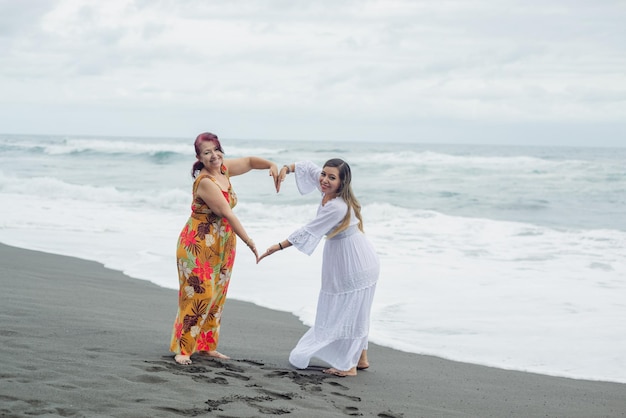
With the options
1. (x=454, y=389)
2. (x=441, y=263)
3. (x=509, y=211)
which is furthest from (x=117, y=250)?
(x=509, y=211)

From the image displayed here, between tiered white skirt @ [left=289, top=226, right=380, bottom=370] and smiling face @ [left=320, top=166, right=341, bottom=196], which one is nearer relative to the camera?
smiling face @ [left=320, top=166, right=341, bottom=196]

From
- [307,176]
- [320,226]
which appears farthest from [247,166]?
[320,226]

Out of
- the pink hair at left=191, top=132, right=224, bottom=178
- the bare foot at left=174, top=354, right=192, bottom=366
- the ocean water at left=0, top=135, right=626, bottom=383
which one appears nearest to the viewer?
the bare foot at left=174, top=354, right=192, bottom=366

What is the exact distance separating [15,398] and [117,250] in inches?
319

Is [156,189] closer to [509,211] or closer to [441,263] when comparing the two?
[509,211]

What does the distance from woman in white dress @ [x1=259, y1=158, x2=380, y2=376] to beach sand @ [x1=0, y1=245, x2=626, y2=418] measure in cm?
18

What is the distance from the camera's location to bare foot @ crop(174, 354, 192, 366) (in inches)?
202

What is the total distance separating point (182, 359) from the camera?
5.17m

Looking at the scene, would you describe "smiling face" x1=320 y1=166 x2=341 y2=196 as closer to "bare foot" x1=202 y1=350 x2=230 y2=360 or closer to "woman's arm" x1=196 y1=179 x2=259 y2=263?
"woman's arm" x1=196 y1=179 x2=259 y2=263

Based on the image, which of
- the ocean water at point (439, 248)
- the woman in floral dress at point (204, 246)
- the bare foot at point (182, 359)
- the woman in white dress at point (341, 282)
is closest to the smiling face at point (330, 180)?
the woman in white dress at point (341, 282)

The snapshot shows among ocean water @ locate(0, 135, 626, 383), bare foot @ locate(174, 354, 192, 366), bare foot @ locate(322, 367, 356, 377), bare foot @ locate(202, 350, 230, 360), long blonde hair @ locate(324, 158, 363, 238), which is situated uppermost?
long blonde hair @ locate(324, 158, 363, 238)

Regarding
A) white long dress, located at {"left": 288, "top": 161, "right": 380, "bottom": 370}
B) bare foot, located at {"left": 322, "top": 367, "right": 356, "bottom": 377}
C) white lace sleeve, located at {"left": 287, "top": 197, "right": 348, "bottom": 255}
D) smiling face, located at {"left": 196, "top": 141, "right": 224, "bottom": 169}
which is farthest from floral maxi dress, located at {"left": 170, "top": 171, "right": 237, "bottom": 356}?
bare foot, located at {"left": 322, "top": 367, "right": 356, "bottom": 377}

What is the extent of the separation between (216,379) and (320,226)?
4.58 feet

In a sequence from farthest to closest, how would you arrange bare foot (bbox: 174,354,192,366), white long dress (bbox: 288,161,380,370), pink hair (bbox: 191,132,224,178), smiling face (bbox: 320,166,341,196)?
white long dress (bbox: 288,161,380,370), smiling face (bbox: 320,166,341,196), pink hair (bbox: 191,132,224,178), bare foot (bbox: 174,354,192,366)
